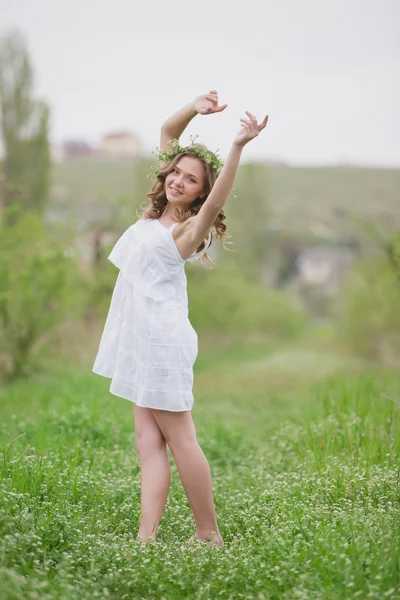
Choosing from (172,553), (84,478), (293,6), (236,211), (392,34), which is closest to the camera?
(172,553)

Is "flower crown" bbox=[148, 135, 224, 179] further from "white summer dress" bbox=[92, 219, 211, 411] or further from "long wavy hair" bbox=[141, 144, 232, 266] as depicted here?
"white summer dress" bbox=[92, 219, 211, 411]

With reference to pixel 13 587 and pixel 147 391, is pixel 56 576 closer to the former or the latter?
pixel 13 587

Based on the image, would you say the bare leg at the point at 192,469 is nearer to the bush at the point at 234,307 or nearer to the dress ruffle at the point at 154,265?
the dress ruffle at the point at 154,265

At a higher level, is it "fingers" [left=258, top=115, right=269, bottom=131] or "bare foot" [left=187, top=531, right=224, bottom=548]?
"fingers" [left=258, top=115, right=269, bottom=131]

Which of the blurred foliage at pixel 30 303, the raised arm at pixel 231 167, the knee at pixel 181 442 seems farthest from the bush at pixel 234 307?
the raised arm at pixel 231 167

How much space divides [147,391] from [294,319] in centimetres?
2954

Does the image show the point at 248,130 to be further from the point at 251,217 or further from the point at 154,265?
the point at 251,217

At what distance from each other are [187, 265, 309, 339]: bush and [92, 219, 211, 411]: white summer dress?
15731 mm

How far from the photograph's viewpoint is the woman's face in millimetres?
3455

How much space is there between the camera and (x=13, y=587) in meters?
2.27

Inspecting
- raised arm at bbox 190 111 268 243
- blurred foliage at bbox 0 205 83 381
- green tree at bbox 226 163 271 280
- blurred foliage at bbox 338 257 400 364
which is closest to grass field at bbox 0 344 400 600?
raised arm at bbox 190 111 268 243

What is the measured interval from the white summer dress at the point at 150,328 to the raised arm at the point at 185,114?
22.0 inches

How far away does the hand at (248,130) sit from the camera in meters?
3.08

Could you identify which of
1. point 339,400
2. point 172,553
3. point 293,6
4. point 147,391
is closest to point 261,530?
point 172,553
